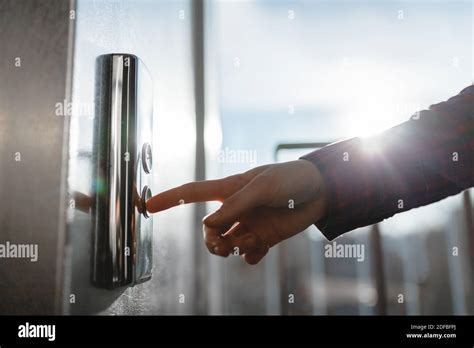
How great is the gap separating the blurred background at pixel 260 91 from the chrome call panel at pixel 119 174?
6 centimetres

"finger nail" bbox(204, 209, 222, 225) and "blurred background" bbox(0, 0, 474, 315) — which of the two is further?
"blurred background" bbox(0, 0, 474, 315)

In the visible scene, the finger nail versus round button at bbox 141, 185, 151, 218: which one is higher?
round button at bbox 141, 185, 151, 218

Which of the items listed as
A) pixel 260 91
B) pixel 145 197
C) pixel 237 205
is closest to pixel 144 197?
pixel 145 197

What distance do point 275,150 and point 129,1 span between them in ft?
0.96

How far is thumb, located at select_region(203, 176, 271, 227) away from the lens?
1.63 ft

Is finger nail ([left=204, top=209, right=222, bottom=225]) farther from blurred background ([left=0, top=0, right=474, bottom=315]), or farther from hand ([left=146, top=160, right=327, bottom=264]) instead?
blurred background ([left=0, top=0, right=474, bottom=315])

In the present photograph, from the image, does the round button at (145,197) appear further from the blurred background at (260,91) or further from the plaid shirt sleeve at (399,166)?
the plaid shirt sleeve at (399,166)

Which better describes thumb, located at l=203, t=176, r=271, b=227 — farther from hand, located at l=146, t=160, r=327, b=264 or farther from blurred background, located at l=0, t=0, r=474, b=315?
blurred background, located at l=0, t=0, r=474, b=315

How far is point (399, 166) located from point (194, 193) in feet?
0.87

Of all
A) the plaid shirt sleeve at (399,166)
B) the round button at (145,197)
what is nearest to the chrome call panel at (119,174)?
the round button at (145,197)

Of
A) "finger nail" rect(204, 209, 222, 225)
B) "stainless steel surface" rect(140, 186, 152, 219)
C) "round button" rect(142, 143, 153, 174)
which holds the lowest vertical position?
"finger nail" rect(204, 209, 222, 225)

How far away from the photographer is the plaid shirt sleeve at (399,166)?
0.57m

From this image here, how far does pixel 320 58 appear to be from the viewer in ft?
2.26

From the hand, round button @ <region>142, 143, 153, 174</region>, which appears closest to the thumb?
the hand
